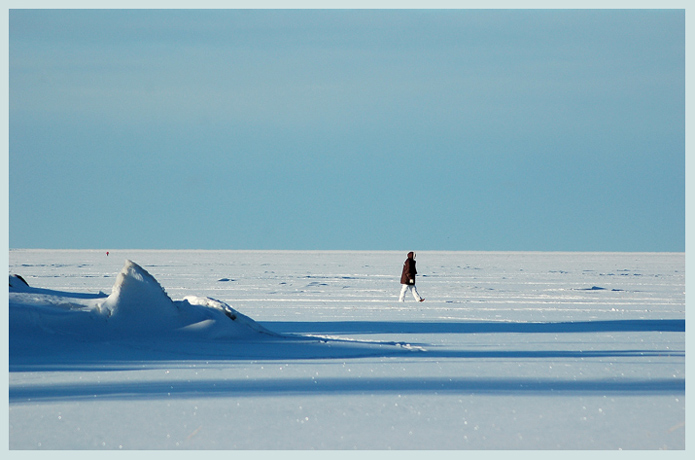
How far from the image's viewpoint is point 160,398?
7.46 metres

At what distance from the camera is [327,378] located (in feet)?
28.2

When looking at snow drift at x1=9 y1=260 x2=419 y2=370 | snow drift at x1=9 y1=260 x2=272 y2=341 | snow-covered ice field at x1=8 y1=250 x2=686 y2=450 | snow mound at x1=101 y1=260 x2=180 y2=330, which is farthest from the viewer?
snow mound at x1=101 y1=260 x2=180 y2=330

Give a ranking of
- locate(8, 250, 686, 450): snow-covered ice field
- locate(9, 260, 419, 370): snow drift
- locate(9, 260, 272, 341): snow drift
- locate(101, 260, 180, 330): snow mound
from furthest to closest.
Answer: locate(101, 260, 180, 330): snow mound < locate(9, 260, 272, 341): snow drift < locate(9, 260, 419, 370): snow drift < locate(8, 250, 686, 450): snow-covered ice field

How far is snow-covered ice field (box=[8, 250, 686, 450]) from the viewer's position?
6164 mm

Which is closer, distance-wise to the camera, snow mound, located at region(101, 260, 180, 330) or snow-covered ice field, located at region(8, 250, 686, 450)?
snow-covered ice field, located at region(8, 250, 686, 450)

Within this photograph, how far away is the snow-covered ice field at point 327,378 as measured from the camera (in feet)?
20.2

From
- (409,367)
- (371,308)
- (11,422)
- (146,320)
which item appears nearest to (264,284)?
(371,308)

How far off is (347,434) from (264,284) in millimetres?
21602

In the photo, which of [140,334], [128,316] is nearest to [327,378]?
[140,334]

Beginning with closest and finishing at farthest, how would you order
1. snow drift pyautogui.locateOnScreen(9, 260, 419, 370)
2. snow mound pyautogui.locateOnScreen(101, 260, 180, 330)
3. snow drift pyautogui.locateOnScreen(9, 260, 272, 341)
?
snow drift pyautogui.locateOnScreen(9, 260, 419, 370) → snow drift pyautogui.locateOnScreen(9, 260, 272, 341) → snow mound pyautogui.locateOnScreen(101, 260, 180, 330)

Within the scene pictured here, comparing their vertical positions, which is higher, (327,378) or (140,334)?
(140,334)

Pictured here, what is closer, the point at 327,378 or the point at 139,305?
the point at 327,378

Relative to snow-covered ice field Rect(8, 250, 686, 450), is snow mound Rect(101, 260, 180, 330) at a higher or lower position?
higher

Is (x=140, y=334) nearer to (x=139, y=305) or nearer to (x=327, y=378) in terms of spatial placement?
(x=139, y=305)
